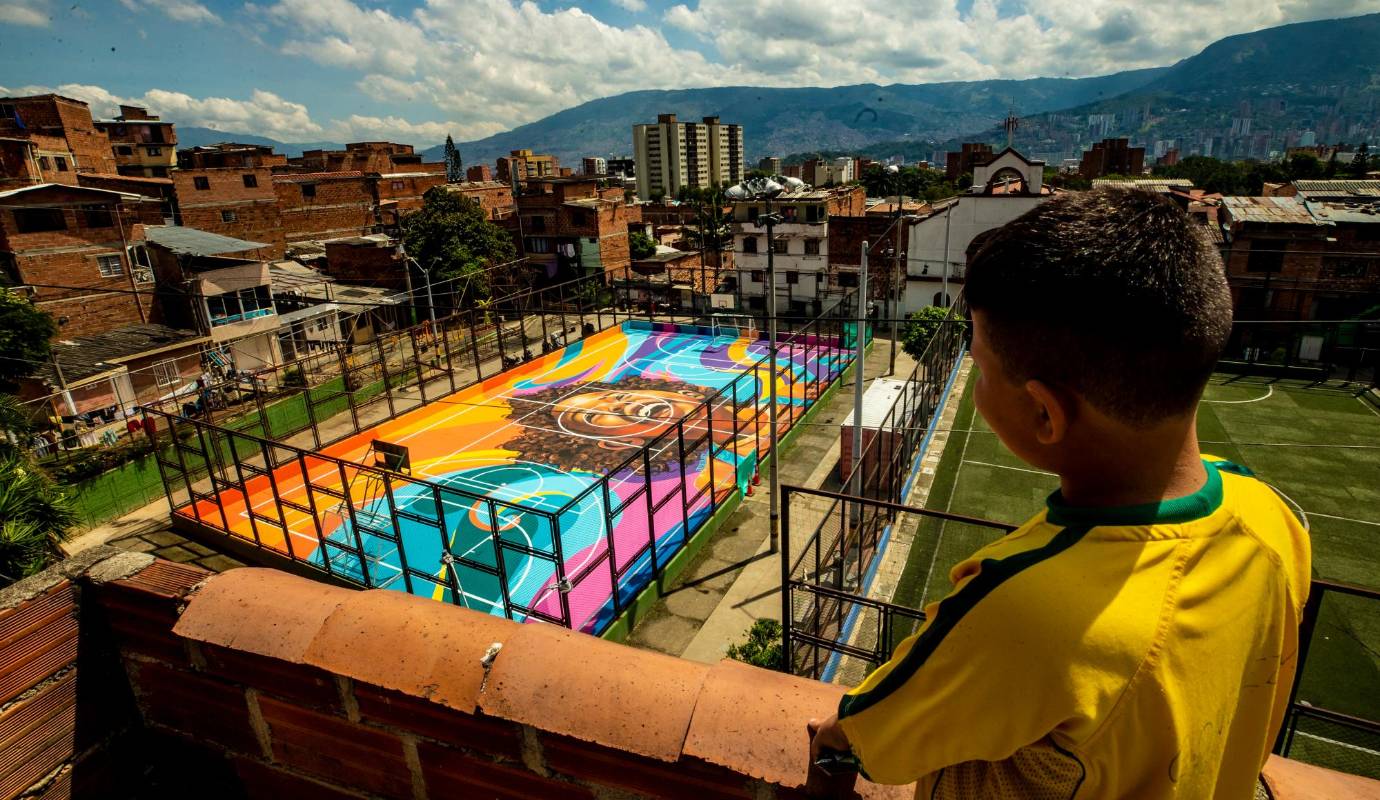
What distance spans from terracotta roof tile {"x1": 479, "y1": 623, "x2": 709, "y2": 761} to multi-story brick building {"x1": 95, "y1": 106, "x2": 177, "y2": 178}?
6191 centimetres

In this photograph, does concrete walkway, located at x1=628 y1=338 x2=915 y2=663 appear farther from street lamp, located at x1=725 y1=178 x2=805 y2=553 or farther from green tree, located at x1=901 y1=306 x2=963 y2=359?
green tree, located at x1=901 y1=306 x2=963 y2=359

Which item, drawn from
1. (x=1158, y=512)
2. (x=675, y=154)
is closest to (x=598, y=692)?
(x=1158, y=512)

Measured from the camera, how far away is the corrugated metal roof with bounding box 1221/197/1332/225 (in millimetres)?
25234

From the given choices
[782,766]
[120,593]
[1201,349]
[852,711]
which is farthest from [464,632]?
[1201,349]

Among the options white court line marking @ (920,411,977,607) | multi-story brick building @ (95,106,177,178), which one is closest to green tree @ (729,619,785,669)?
white court line marking @ (920,411,977,607)

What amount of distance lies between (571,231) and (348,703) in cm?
3977

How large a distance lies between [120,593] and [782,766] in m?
2.51

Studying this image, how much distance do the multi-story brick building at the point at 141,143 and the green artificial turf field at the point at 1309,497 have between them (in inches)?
2236

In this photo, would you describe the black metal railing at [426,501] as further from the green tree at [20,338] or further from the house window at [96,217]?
the house window at [96,217]

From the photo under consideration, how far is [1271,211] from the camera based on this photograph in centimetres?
2616

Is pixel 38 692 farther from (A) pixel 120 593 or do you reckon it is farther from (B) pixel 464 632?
(B) pixel 464 632

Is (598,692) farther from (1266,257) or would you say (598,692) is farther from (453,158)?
(453,158)

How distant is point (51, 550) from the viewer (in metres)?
9.88

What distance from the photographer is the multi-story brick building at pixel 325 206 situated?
42.8 meters
